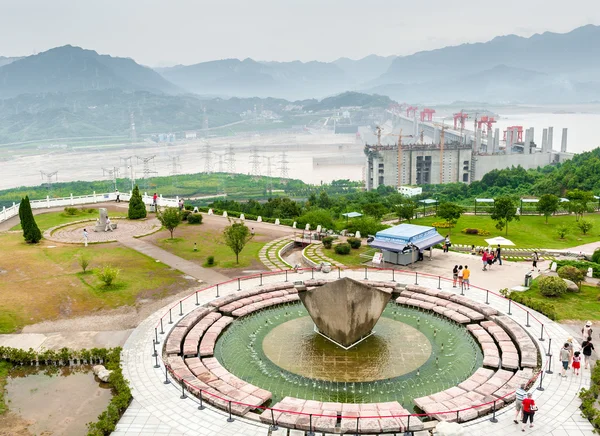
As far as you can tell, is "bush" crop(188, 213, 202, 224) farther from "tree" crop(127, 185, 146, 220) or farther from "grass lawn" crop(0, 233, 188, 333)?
"grass lawn" crop(0, 233, 188, 333)

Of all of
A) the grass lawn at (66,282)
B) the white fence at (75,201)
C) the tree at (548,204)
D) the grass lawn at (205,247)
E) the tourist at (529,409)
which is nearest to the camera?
the tourist at (529,409)

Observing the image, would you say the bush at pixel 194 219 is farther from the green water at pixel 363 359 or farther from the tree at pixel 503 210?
the tree at pixel 503 210

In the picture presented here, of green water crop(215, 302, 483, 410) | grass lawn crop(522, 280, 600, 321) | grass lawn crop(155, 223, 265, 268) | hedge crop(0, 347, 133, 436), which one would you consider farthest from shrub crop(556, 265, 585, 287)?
hedge crop(0, 347, 133, 436)

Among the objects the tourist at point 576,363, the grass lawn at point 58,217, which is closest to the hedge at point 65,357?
the tourist at point 576,363

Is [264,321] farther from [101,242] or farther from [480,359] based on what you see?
[101,242]

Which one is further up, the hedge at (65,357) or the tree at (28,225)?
the tree at (28,225)

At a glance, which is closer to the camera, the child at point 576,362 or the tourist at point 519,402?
the tourist at point 519,402

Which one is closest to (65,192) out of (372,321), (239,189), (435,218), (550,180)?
(239,189)
